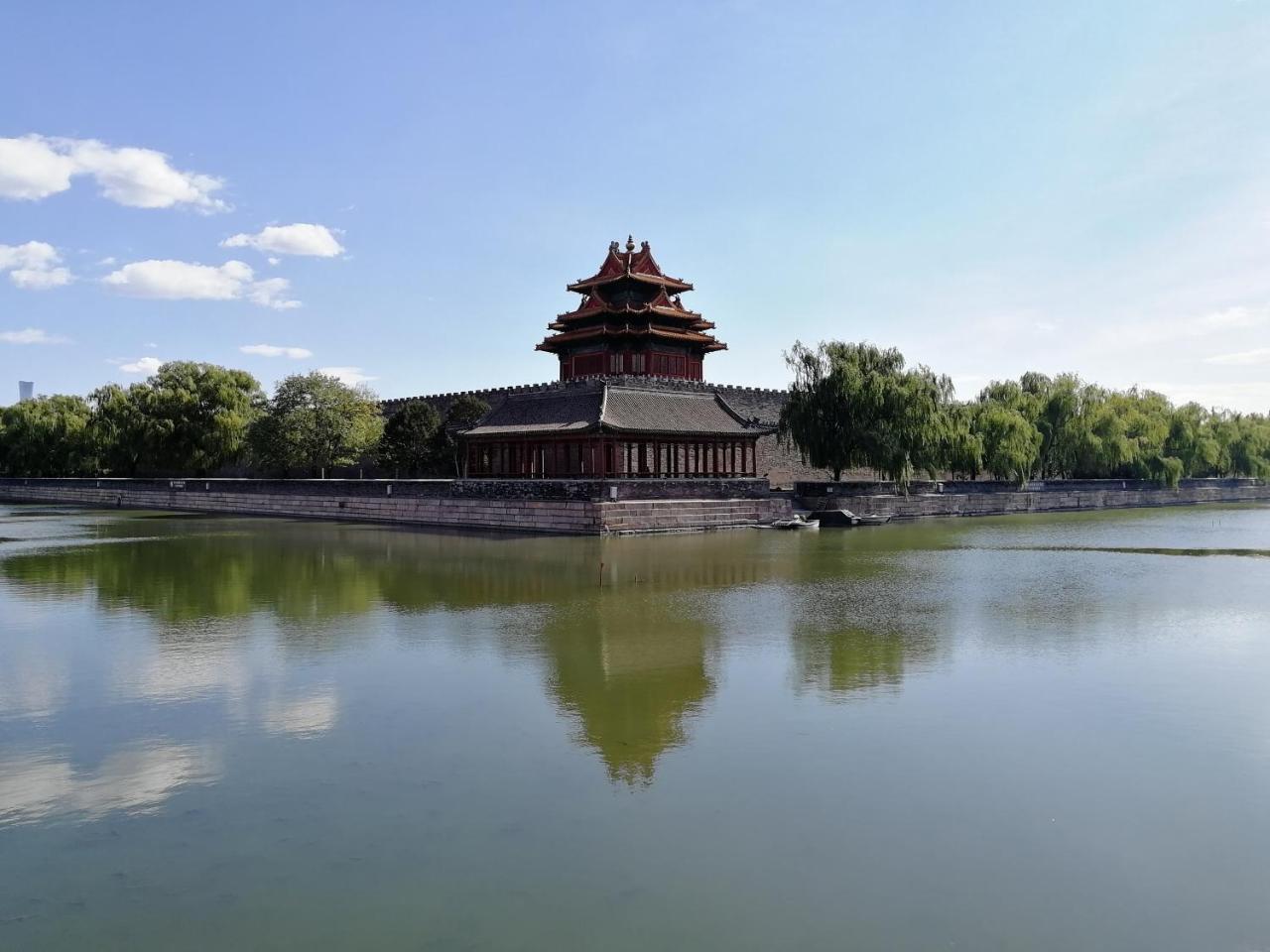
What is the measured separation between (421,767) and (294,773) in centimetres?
109

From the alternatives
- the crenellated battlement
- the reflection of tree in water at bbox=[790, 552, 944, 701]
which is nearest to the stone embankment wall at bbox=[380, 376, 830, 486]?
the crenellated battlement

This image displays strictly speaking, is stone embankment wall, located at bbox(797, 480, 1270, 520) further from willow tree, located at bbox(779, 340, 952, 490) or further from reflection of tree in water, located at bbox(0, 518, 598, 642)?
reflection of tree in water, located at bbox(0, 518, 598, 642)

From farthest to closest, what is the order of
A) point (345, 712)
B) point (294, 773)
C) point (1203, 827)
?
point (345, 712)
point (294, 773)
point (1203, 827)

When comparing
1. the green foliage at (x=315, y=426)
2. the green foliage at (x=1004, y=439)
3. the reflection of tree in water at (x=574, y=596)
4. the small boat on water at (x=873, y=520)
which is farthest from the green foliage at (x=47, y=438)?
the green foliage at (x=1004, y=439)

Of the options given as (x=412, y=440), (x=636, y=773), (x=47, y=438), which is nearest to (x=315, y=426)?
(x=412, y=440)

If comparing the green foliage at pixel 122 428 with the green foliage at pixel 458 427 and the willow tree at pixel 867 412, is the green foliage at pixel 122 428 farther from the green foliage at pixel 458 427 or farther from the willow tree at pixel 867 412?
the willow tree at pixel 867 412

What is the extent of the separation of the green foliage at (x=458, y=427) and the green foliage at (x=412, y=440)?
0.34 meters

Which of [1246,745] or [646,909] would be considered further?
[1246,745]

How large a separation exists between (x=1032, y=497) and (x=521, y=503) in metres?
28.3

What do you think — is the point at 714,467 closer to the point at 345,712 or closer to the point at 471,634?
the point at 471,634

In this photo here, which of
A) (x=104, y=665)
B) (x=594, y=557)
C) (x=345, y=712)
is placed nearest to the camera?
(x=345, y=712)

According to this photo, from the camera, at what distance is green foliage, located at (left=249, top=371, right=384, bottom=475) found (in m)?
47.6

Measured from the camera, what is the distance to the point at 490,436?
41375mm

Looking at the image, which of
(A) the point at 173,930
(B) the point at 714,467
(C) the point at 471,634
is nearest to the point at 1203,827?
(A) the point at 173,930
